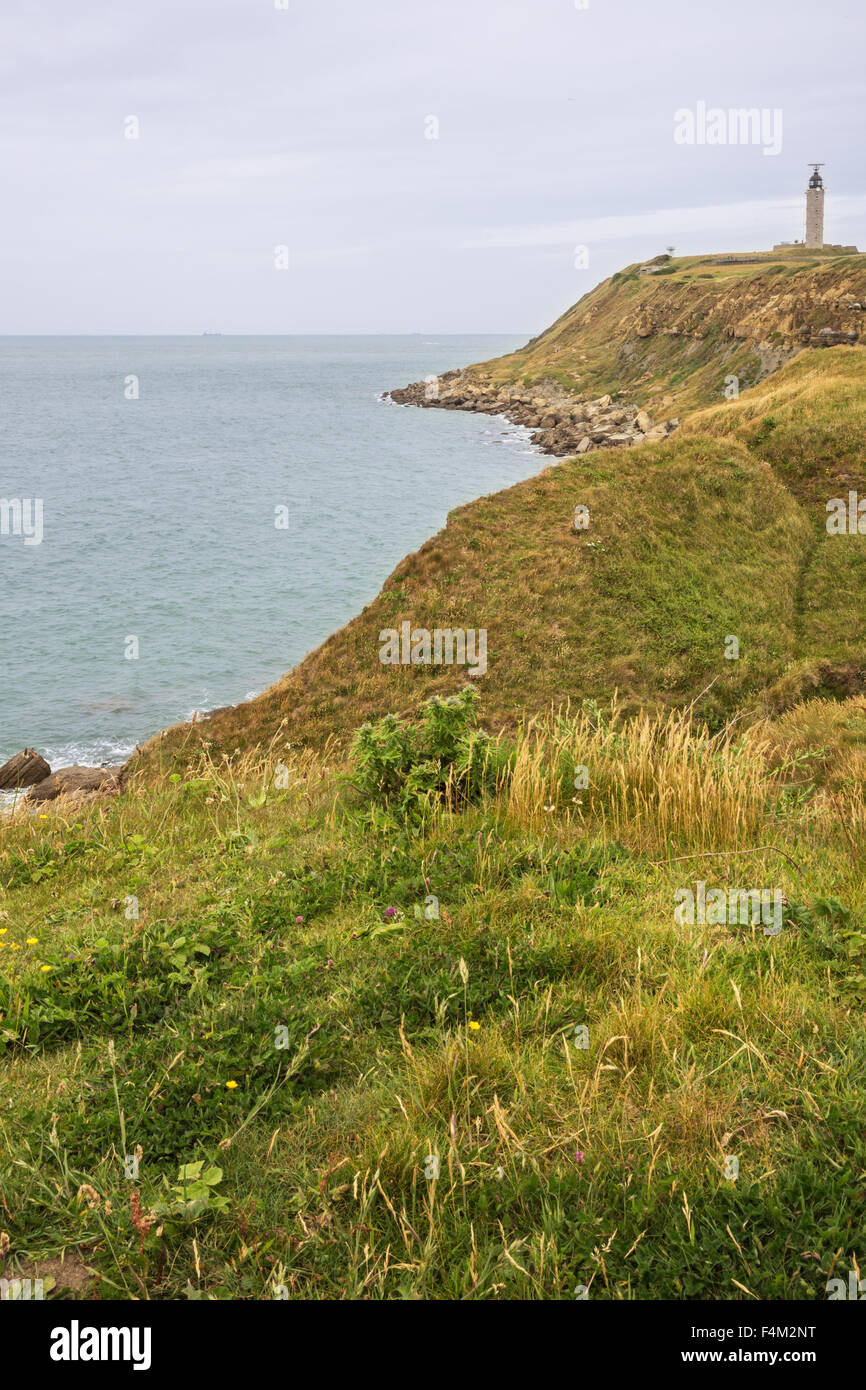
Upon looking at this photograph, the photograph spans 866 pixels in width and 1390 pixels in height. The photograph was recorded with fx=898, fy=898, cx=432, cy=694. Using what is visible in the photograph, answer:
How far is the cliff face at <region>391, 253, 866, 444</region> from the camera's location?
73.9 meters

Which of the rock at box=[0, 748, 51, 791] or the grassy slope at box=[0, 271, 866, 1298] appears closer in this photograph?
the grassy slope at box=[0, 271, 866, 1298]

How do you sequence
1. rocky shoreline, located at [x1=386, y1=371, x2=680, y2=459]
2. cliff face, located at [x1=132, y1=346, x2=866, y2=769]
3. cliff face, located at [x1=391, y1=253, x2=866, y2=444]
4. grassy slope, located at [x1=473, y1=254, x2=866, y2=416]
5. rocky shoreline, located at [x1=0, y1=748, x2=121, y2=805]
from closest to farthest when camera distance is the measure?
cliff face, located at [x1=132, y1=346, x2=866, y2=769], rocky shoreline, located at [x1=0, y1=748, x2=121, y2=805], cliff face, located at [x1=391, y1=253, x2=866, y2=444], grassy slope, located at [x1=473, y1=254, x2=866, y2=416], rocky shoreline, located at [x1=386, y1=371, x2=680, y2=459]

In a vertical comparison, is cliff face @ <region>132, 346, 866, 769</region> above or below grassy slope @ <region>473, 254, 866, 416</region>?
below

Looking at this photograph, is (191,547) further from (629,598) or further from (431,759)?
(431,759)

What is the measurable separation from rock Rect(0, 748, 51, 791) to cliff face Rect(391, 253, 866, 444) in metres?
41.7

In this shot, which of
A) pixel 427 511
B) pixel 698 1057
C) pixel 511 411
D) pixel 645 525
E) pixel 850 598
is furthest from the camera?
pixel 511 411

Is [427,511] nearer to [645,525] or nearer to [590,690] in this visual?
[645,525]

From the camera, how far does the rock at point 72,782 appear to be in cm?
2084

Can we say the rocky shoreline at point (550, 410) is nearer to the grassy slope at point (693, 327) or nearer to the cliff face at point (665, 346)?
the cliff face at point (665, 346)

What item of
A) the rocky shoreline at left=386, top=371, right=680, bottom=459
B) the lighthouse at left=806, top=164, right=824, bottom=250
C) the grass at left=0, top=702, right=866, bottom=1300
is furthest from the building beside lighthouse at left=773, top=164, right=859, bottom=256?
the grass at left=0, top=702, right=866, bottom=1300

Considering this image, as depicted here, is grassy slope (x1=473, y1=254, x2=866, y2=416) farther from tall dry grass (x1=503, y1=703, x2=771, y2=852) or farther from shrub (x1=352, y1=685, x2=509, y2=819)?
shrub (x1=352, y1=685, x2=509, y2=819)
